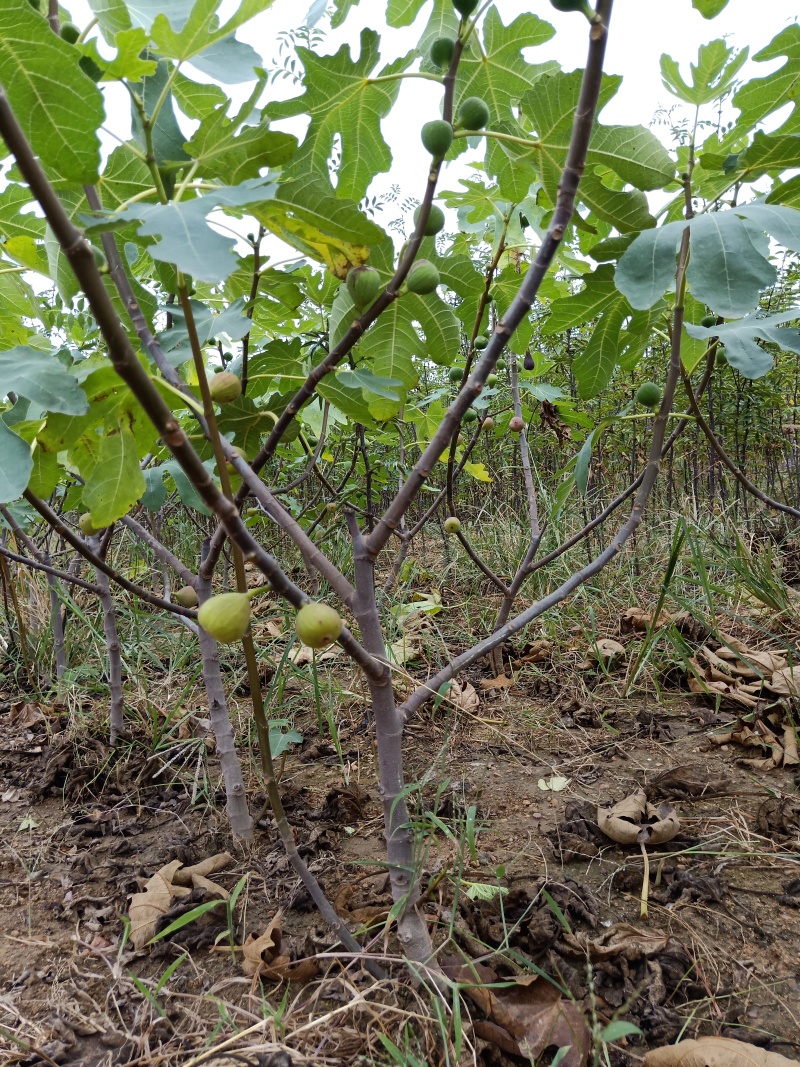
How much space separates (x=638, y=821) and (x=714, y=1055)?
2.11ft

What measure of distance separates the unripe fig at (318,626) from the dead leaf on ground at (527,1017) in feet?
2.11

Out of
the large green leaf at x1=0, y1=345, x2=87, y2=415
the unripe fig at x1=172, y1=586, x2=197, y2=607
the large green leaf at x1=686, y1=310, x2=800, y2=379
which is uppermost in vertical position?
the large green leaf at x1=686, y1=310, x2=800, y2=379

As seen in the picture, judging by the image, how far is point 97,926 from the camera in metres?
1.43

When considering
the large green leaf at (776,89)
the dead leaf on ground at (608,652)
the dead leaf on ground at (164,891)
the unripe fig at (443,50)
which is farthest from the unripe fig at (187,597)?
the dead leaf on ground at (608,652)

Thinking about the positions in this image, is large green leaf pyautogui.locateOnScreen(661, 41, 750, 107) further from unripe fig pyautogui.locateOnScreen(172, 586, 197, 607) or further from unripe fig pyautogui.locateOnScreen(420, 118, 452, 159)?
unripe fig pyautogui.locateOnScreen(172, 586, 197, 607)

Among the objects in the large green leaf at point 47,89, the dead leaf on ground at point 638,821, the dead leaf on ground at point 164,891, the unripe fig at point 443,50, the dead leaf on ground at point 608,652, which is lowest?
the dead leaf on ground at point 164,891

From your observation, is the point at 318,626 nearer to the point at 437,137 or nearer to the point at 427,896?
the point at 437,137

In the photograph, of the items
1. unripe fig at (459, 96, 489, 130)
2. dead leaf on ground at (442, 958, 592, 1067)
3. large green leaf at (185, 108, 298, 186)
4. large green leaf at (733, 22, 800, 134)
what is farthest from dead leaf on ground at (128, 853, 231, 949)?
large green leaf at (733, 22, 800, 134)

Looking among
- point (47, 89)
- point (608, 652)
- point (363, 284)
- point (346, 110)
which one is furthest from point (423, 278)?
point (608, 652)

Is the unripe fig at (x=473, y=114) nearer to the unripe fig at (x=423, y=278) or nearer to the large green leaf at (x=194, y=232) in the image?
the unripe fig at (x=423, y=278)

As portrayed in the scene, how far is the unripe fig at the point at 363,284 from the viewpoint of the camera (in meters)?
0.91

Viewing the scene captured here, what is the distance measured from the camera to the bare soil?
1.09 m

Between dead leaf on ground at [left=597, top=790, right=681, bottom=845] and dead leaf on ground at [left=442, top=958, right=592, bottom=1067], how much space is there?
468mm

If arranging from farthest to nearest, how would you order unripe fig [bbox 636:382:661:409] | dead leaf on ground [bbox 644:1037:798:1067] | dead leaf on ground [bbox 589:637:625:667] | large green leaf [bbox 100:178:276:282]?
1. dead leaf on ground [bbox 589:637:625:667]
2. unripe fig [bbox 636:382:661:409]
3. dead leaf on ground [bbox 644:1037:798:1067]
4. large green leaf [bbox 100:178:276:282]
